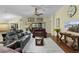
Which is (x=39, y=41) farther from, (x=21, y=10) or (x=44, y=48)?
(x=21, y=10)

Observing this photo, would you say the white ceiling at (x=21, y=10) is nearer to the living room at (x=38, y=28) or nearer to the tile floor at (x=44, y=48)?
the living room at (x=38, y=28)

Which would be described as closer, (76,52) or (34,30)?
(76,52)

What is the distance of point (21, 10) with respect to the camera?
8.39 feet

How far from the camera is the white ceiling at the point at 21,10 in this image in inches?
99.3

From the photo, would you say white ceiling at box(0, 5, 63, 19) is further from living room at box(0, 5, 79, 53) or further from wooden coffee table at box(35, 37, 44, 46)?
Result: wooden coffee table at box(35, 37, 44, 46)

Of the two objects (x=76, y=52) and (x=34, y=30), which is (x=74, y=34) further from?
(x=34, y=30)

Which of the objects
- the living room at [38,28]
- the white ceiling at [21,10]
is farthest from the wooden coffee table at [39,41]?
the white ceiling at [21,10]

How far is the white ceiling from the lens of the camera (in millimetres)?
2521

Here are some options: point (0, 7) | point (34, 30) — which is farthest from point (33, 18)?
point (0, 7)

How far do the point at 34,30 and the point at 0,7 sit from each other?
809 millimetres

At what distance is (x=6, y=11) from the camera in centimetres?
254

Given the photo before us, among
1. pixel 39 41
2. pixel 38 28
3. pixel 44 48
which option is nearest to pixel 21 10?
pixel 38 28

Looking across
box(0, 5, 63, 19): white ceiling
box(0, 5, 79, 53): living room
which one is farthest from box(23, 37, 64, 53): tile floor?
box(0, 5, 63, 19): white ceiling
